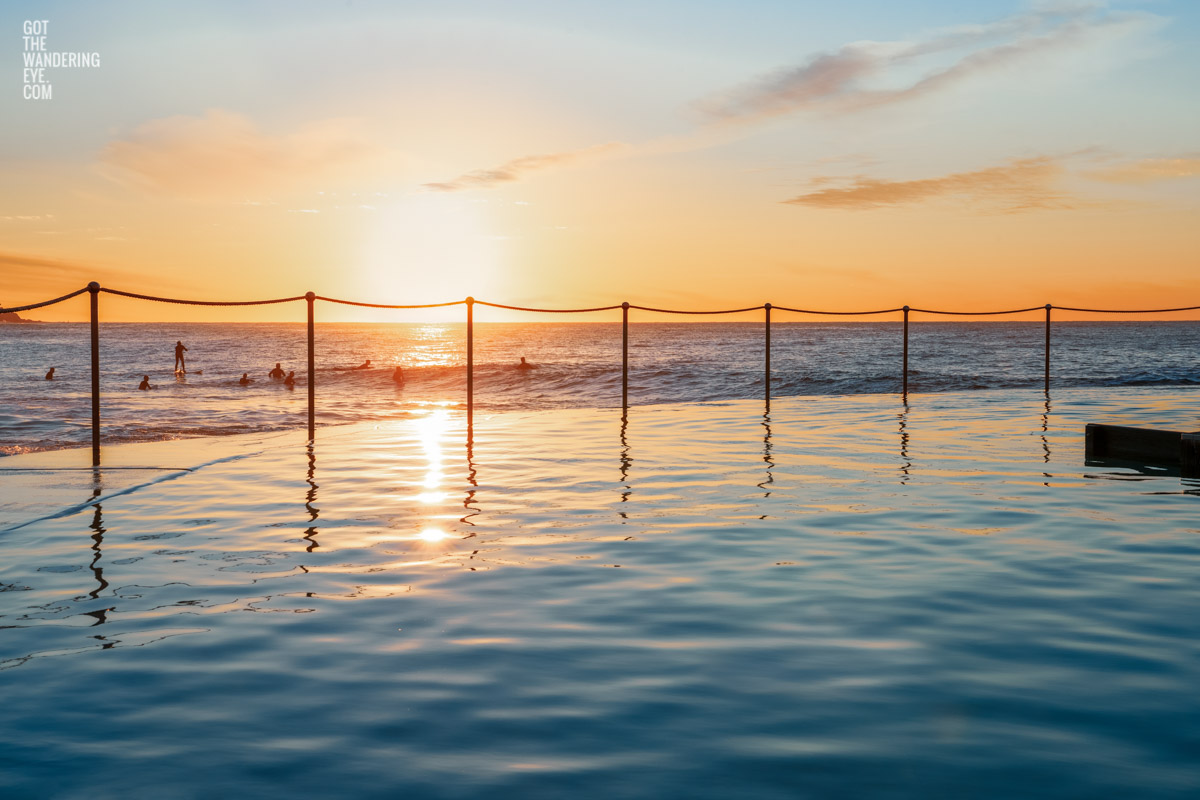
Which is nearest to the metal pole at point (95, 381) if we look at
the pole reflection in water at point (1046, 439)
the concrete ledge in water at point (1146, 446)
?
the pole reflection in water at point (1046, 439)

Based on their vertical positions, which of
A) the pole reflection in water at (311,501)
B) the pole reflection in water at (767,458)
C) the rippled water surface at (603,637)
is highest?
the pole reflection in water at (767,458)

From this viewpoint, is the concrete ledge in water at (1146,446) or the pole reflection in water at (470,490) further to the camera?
the concrete ledge in water at (1146,446)

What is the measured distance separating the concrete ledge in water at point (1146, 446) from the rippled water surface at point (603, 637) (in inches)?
22.1

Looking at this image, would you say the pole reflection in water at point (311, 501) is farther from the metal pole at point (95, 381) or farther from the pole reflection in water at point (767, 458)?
the pole reflection in water at point (767, 458)

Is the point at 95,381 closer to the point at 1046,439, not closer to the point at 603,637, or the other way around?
the point at 603,637

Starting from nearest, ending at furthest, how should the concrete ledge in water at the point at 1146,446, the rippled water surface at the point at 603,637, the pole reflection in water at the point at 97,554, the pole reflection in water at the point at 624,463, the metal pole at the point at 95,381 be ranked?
the rippled water surface at the point at 603,637
the pole reflection in water at the point at 97,554
the pole reflection in water at the point at 624,463
the concrete ledge in water at the point at 1146,446
the metal pole at the point at 95,381

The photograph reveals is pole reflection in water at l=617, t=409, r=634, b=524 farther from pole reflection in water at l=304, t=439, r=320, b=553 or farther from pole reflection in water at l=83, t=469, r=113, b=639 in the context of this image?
pole reflection in water at l=83, t=469, r=113, b=639

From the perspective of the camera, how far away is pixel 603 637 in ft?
10.6

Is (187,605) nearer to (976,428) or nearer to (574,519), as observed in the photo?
(574,519)

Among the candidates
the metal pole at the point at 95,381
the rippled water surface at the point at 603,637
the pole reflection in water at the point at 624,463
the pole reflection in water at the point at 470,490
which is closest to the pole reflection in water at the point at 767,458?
the rippled water surface at the point at 603,637

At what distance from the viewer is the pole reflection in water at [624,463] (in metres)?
6.09

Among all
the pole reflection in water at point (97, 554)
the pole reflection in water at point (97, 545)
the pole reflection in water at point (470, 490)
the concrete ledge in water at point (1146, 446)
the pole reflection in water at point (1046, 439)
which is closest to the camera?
the pole reflection in water at point (97, 554)

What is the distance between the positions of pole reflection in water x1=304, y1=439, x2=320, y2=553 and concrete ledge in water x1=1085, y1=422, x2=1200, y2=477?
6.22 metres

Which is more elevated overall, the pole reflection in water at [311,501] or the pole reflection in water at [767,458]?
the pole reflection in water at [767,458]
